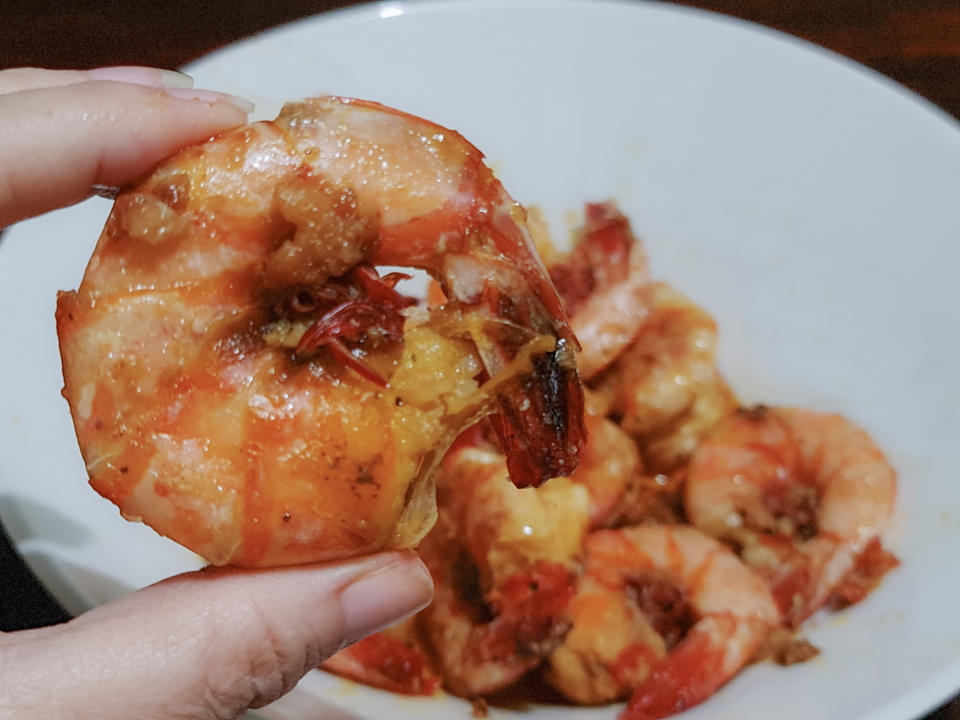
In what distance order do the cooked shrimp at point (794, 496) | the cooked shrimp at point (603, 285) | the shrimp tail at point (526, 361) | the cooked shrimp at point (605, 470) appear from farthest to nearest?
the cooked shrimp at point (603, 285) → the cooked shrimp at point (605, 470) → the cooked shrimp at point (794, 496) → the shrimp tail at point (526, 361)

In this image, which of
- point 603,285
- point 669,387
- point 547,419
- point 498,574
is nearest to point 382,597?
point 547,419

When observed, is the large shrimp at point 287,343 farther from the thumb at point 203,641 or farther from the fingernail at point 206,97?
the fingernail at point 206,97

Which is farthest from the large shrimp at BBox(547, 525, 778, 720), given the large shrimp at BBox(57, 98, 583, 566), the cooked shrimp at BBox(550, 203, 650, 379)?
the large shrimp at BBox(57, 98, 583, 566)

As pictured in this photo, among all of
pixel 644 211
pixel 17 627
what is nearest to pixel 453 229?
pixel 17 627

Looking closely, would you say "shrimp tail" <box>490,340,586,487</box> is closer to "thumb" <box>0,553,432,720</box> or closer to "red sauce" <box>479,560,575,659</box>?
"thumb" <box>0,553,432,720</box>

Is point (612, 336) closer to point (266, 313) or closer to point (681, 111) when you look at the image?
point (681, 111)

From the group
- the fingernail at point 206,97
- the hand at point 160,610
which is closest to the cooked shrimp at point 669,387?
the hand at point 160,610
